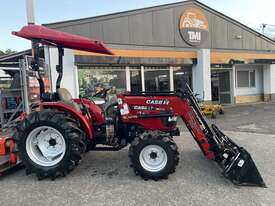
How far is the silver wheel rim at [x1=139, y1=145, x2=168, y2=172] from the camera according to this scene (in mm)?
3736

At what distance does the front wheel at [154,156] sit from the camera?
367 cm

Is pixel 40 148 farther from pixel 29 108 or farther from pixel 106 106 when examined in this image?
pixel 29 108

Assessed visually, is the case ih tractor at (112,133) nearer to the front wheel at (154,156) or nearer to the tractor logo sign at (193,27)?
the front wheel at (154,156)

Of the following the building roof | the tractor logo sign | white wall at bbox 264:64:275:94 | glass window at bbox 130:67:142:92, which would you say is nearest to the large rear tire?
the building roof

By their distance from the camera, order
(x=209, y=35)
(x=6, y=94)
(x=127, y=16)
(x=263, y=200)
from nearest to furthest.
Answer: (x=263, y=200) < (x=6, y=94) < (x=127, y=16) < (x=209, y=35)

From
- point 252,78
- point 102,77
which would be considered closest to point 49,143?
point 102,77

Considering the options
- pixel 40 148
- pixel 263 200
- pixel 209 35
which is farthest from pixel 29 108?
pixel 209 35

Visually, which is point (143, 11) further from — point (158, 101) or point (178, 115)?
point (178, 115)

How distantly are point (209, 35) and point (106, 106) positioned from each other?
10.9 metres

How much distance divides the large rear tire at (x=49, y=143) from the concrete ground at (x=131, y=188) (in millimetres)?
226

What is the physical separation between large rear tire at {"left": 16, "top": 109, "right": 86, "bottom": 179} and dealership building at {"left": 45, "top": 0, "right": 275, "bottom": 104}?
4.96m

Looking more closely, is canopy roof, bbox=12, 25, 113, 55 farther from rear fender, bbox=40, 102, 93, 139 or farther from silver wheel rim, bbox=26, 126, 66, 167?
silver wheel rim, bbox=26, 126, 66, 167

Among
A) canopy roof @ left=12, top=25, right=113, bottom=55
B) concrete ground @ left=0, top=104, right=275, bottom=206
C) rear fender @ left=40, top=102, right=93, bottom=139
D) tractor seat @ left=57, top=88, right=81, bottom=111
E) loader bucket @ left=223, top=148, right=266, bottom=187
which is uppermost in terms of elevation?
canopy roof @ left=12, top=25, right=113, bottom=55

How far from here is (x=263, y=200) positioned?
9.84ft
